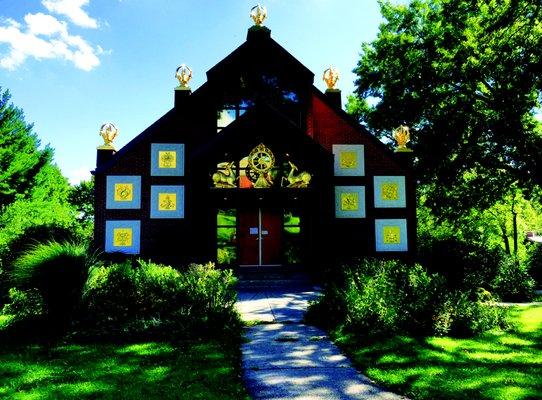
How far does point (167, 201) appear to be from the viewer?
15.5 meters

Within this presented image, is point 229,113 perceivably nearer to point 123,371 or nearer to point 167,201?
point 167,201

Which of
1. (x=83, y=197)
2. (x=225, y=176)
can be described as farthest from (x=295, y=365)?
(x=83, y=197)

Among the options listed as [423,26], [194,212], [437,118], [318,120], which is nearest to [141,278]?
[194,212]

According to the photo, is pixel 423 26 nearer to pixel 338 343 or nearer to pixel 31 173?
pixel 338 343

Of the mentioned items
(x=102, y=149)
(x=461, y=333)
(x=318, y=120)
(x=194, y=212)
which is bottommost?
(x=461, y=333)

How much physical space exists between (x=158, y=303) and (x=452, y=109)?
18.0m

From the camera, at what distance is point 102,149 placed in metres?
15.7

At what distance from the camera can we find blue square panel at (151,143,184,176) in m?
15.7

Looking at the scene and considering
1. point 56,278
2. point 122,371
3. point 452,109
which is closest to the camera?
point 122,371

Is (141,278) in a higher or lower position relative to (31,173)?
lower

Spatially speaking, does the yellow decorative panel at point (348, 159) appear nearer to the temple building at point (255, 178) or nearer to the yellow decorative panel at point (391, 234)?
the temple building at point (255, 178)

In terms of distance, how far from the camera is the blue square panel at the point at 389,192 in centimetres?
1616

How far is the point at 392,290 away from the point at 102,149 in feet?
39.6

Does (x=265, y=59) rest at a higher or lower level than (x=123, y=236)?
higher
